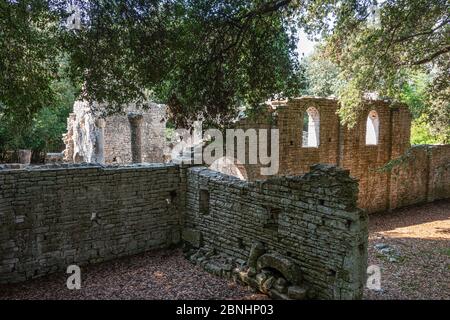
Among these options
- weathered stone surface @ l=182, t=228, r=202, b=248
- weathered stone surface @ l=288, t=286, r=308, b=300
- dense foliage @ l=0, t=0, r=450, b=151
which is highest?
dense foliage @ l=0, t=0, r=450, b=151

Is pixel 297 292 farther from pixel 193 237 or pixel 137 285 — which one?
pixel 193 237

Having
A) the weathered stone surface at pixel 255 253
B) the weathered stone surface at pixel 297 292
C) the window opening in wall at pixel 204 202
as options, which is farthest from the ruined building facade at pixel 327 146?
the weathered stone surface at pixel 297 292

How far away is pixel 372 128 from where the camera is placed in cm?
1662

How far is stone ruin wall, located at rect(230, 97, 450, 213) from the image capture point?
1339cm

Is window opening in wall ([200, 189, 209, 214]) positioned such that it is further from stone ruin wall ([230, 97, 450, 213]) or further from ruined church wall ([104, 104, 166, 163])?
ruined church wall ([104, 104, 166, 163])

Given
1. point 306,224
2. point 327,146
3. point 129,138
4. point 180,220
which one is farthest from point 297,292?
point 129,138

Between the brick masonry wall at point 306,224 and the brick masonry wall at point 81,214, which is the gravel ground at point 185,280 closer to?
the brick masonry wall at point 81,214

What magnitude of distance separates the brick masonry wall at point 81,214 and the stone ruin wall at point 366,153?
403 cm

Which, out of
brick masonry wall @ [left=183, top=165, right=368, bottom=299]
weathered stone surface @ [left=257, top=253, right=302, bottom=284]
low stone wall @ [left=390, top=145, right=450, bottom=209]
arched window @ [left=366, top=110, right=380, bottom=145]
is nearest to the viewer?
brick masonry wall @ [left=183, top=165, right=368, bottom=299]

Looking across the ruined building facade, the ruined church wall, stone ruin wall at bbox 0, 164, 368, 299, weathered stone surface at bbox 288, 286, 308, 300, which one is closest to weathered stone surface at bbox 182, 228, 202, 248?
stone ruin wall at bbox 0, 164, 368, 299

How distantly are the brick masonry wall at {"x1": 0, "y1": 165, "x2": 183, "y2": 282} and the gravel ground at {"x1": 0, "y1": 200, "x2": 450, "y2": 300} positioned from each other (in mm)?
363

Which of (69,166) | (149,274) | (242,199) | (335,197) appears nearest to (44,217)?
(69,166)

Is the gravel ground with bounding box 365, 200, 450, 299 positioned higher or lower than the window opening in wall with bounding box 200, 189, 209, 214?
lower

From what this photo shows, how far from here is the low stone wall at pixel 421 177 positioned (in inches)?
668
